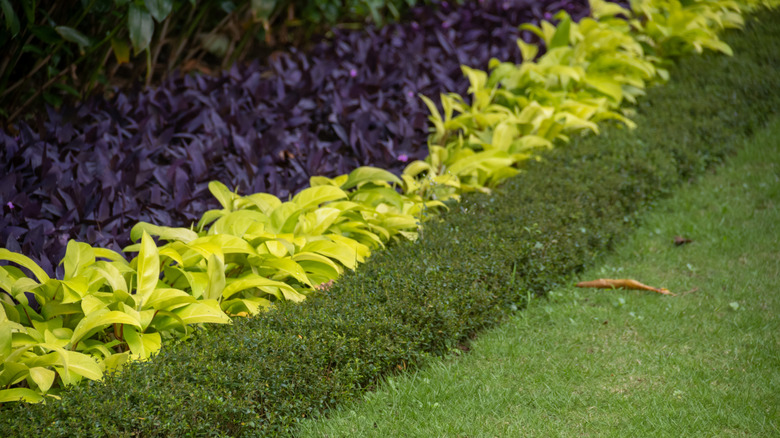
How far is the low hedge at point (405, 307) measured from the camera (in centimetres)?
205

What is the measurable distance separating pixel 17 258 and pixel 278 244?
100 cm

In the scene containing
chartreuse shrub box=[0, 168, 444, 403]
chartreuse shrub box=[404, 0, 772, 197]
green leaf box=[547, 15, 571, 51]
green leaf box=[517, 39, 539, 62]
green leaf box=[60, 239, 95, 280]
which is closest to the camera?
chartreuse shrub box=[0, 168, 444, 403]

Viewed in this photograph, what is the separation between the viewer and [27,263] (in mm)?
2447

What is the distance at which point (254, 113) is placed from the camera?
4.18 meters

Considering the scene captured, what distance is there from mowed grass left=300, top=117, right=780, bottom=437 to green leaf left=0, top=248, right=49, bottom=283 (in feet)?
Result: 3.74

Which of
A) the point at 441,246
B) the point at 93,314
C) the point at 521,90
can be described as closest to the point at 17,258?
the point at 93,314

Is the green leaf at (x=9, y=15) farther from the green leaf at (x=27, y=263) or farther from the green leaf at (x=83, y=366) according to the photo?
the green leaf at (x=83, y=366)

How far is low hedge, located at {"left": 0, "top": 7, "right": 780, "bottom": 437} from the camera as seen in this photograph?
205 cm

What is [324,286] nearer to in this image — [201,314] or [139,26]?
[201,314]

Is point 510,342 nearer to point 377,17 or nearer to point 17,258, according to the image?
point 17,258

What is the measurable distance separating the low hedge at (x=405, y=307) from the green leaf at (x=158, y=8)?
Answer: 1.77m

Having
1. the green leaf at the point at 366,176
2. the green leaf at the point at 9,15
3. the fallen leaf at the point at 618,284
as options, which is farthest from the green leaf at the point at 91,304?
the fallen leaf at the point at 618,284

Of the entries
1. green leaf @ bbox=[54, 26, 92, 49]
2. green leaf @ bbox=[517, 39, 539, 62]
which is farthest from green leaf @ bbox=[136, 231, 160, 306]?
green leaf @ bbox=[517, 39, 539, 62]

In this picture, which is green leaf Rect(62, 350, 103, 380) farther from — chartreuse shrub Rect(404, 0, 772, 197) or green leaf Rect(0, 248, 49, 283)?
chartreuse shrub Rect(404, 0, 772, 197)
